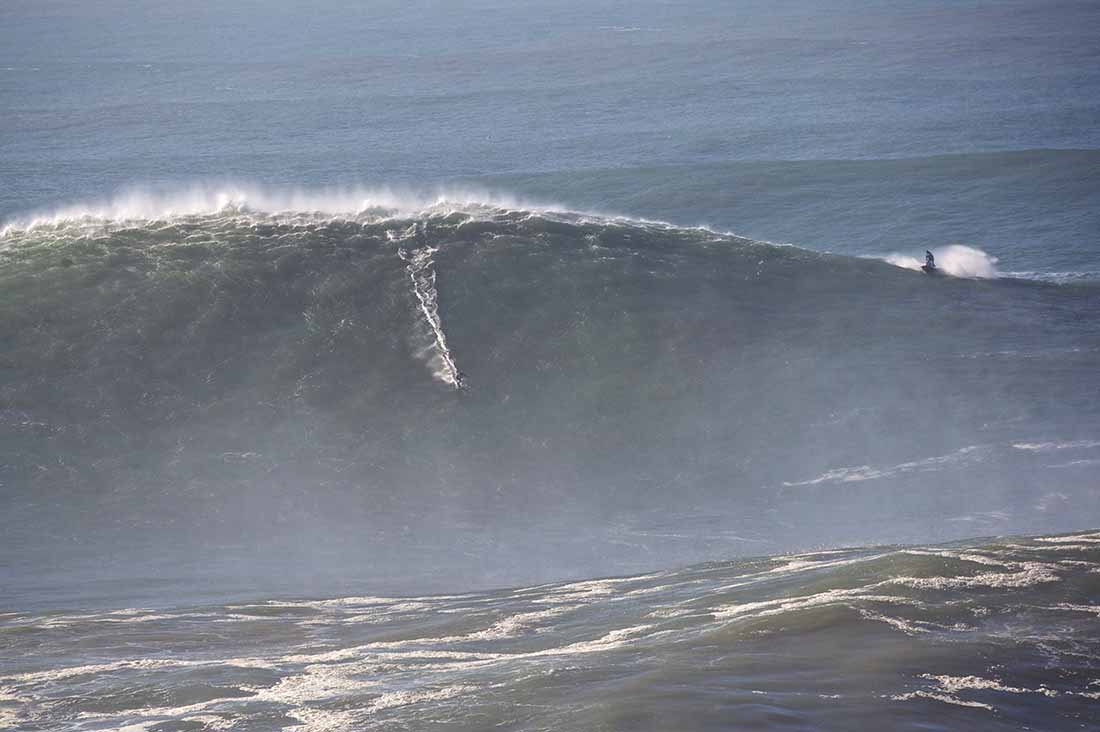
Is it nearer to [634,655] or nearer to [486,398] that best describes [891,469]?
[486,398]

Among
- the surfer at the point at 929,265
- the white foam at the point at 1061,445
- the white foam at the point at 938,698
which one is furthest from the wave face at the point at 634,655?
the surfer at the point at 929,265

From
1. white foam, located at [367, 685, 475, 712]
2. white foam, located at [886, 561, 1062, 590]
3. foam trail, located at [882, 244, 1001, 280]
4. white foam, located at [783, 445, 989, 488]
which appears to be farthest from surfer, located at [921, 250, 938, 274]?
white foam, located at [367, 685, 475, 712]

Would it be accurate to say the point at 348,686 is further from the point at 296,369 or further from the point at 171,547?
the point at 296,369

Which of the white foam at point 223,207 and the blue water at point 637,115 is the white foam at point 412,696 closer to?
the white foam at point 223,207

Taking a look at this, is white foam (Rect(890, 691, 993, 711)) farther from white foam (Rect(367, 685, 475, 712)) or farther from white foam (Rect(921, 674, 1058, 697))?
white foam (Rect(367, 685, 475, 712))

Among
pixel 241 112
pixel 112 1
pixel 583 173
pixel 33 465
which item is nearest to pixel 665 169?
pixel 583 173

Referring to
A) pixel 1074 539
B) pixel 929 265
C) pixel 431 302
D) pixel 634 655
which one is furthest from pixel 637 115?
pixel 634 655
